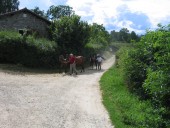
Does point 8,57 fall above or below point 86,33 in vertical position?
below

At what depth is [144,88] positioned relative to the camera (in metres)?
16.4

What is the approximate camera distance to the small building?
37.9 m

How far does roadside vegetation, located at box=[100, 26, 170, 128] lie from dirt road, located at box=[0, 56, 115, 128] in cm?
72

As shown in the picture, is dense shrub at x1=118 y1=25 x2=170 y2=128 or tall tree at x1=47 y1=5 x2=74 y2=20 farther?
tall tree at x1=47 y1=5 x2=74 y2=20

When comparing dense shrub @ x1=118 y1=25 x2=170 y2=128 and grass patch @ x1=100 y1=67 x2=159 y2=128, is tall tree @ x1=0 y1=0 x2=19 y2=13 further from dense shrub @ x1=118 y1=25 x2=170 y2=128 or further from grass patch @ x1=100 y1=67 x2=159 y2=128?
dense shrub @ x1=118 y1=25 x2=170 y2=128

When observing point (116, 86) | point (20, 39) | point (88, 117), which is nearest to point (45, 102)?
point (88, 117)

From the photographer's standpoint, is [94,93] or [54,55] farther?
[54,55]

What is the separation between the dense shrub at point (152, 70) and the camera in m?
13.0

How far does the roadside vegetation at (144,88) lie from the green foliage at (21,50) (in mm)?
9321

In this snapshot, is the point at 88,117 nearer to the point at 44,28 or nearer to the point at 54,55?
the point at 54,55

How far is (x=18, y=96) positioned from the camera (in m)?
17.2

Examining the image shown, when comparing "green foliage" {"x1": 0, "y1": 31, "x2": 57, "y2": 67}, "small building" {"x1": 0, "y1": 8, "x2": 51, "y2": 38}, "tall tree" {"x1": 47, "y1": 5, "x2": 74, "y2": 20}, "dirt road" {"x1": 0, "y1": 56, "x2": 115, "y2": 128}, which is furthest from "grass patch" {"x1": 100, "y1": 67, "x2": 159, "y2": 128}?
"tall tree" {"x1": 47, "y1": 5, "x2": 74, "y2": 20}

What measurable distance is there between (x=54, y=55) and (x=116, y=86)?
475 inches

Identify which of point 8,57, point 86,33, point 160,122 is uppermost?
point 86,33
